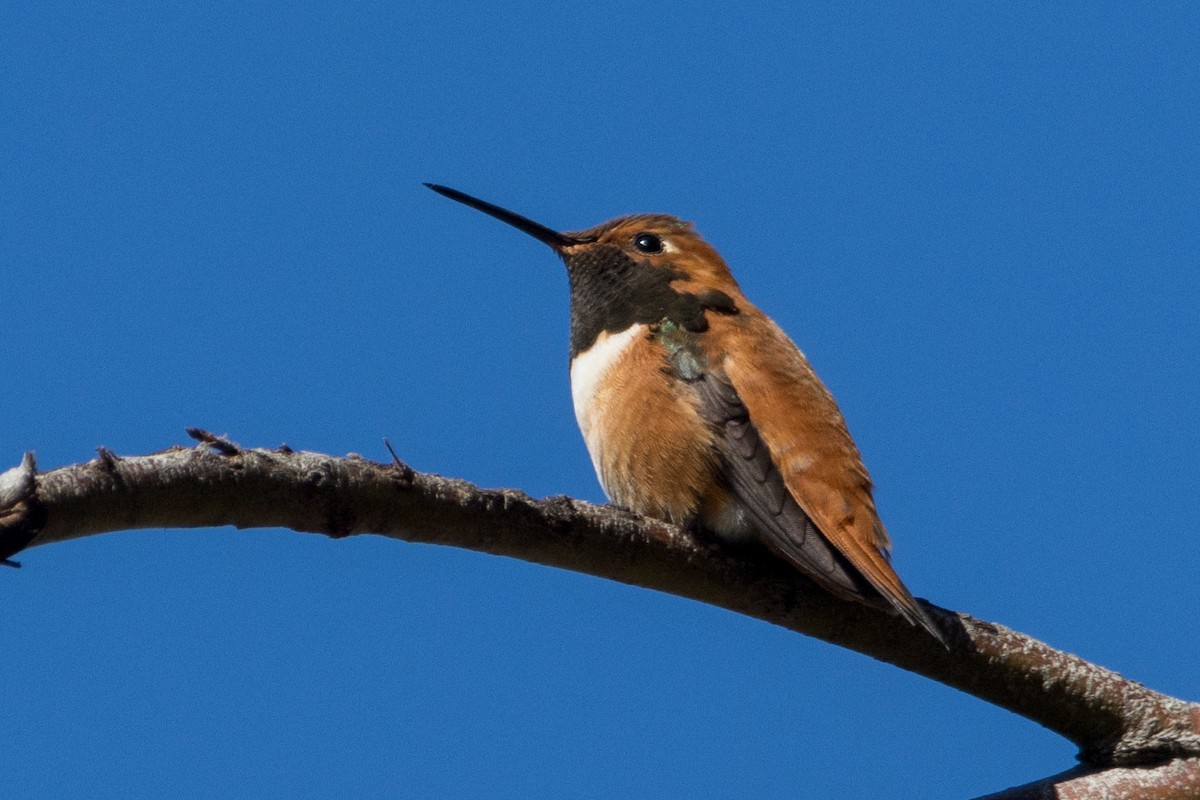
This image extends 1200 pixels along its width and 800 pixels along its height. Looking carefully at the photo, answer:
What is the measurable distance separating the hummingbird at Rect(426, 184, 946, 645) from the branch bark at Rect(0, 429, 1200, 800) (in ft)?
0.64

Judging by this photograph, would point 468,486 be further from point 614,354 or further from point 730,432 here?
point 614,354

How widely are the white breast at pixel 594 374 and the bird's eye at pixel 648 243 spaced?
1.12 metres

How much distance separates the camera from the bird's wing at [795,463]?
249 inches

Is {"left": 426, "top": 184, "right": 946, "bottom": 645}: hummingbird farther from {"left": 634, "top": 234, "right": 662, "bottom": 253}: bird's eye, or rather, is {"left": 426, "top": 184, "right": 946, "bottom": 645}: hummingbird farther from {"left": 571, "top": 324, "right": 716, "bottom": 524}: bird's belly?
{"left": 634, "top": 234, "right": 662, "bottom": 253}: bird's eye

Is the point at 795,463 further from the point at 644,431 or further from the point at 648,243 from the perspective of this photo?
the point at 648,243

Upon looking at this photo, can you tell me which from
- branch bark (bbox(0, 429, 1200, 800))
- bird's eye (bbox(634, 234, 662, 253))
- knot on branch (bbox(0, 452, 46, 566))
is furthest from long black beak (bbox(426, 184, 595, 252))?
knot on branch (bbox(0, 452, 46, 566))

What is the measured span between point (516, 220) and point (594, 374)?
203 centimetres

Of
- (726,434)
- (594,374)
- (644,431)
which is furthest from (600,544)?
(594,374)

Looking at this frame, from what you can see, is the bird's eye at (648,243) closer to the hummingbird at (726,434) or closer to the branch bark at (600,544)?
the hummingbird at (726,434)

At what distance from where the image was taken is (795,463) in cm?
709

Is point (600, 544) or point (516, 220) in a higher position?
point (516, 220)

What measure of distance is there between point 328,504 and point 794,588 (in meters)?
2.33

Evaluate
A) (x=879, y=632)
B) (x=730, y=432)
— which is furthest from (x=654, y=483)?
(x=879, y=632)

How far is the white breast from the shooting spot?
770 cm
